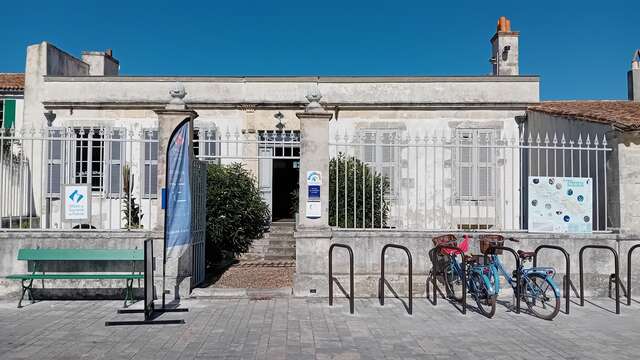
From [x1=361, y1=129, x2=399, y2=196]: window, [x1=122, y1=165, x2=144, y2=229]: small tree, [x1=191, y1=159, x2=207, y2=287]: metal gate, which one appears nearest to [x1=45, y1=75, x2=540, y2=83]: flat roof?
[x1=361, y1=129, x2=399, y2=196]: window

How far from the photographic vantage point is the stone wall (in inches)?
332

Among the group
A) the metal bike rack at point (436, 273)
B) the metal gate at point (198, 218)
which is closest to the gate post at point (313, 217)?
the metal bike rack at point (436, 273)

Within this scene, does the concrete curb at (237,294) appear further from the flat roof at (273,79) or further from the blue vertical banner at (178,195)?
the flat roof at (273,79)

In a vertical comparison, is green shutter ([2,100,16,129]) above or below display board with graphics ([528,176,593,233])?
above

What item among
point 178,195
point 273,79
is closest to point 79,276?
point 178,195

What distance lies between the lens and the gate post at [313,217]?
8.42 m

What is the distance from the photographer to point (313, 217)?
8484 mm

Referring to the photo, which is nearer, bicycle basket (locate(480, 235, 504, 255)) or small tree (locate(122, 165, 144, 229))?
bicycle basket (locate(480, 235, 504, 255))

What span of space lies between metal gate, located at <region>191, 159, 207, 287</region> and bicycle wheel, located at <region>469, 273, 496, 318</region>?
4.22 metres

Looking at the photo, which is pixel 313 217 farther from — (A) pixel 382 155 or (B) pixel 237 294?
(A) pixel 382 155

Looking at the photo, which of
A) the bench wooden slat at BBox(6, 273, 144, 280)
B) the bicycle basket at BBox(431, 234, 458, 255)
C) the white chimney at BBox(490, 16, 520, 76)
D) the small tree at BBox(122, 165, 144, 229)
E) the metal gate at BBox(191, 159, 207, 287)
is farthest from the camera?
the white chimney at BBox(490, 16, 520, 76)

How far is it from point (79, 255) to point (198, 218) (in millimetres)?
1867

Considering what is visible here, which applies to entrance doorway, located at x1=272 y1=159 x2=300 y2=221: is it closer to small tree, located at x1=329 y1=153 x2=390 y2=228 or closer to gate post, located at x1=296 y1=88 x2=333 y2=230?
small tree, located at x1=329 y1=153 x2=390 y2=228

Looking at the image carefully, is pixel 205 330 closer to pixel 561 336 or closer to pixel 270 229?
pixel 561 336
